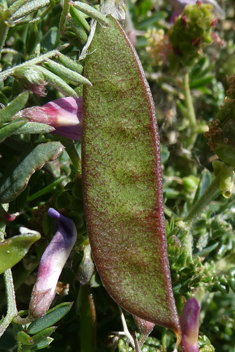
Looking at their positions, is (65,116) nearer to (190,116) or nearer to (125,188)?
(125,188)

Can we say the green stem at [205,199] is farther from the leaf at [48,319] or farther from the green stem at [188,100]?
the green stem at [188,100]

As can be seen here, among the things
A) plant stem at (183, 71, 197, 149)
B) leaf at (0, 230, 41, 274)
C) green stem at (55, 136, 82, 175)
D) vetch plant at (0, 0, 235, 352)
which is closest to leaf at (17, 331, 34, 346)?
vetch plant at (0, 0, 235, 352)

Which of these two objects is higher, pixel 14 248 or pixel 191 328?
pixel 14 248

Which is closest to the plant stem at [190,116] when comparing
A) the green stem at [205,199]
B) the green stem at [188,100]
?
the green stem at [188,100]

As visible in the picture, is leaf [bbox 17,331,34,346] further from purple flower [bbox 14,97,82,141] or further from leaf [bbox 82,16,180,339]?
purple flower [bbox 14,97,82,141]

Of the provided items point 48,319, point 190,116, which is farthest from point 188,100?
point 48,319
